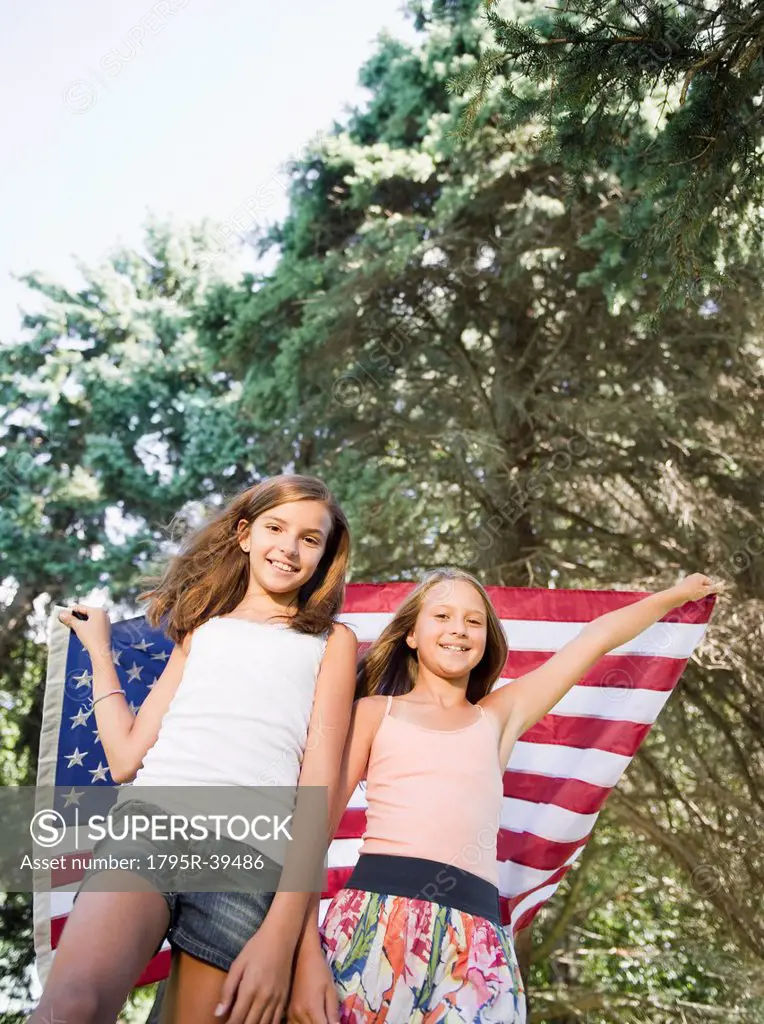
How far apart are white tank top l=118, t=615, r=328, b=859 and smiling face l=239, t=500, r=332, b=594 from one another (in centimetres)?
15

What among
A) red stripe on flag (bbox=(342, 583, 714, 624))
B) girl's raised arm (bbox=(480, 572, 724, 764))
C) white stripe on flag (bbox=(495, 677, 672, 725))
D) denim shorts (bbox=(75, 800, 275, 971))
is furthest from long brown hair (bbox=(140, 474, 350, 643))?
white stripe on flag (bbox=(495, 677, 672, 725))

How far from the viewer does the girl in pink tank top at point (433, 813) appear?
91.5 inches

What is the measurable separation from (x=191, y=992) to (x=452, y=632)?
127cm

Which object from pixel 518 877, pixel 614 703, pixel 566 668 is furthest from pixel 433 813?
pixel 614 703

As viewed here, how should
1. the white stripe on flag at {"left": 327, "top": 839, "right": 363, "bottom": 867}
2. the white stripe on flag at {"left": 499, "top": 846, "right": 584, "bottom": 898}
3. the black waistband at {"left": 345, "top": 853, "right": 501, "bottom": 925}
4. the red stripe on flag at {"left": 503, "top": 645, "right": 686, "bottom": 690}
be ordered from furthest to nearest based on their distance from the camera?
the red stripe on flag at {"left": 503, "top": 645, "right": 686, "bottom": 690}
the white stripe on flag at {"left": 327, "top": 839, "right": 363, "bottom": 867}
the white stripe on flag at {"left": 499, "top": 846, "right": 584, "bottom": 898}
the black waistband at {"left": 345, "top": 853, "right": 501, "bottom": 925}

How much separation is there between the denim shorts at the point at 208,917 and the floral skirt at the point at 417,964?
337 millimetres

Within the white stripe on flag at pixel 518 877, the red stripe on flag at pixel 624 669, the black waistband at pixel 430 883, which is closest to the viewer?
the black waistband at pixel 430 883

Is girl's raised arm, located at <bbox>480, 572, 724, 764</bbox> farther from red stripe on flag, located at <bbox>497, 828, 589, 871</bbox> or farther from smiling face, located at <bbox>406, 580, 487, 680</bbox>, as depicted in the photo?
red stripe on flag, located at <bbox>497, 828, 589, 871</bbox>

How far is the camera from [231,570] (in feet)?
9.62

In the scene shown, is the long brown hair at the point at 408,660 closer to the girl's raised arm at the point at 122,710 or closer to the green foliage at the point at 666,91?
the girl's raised arm at the point at 122,710

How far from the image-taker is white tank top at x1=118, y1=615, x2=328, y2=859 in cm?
234

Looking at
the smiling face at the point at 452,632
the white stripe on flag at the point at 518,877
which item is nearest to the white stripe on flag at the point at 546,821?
the white stripe on flag at the point at 518,877

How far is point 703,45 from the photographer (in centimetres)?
340

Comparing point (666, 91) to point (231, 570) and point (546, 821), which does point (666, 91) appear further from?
point (546, 821)
